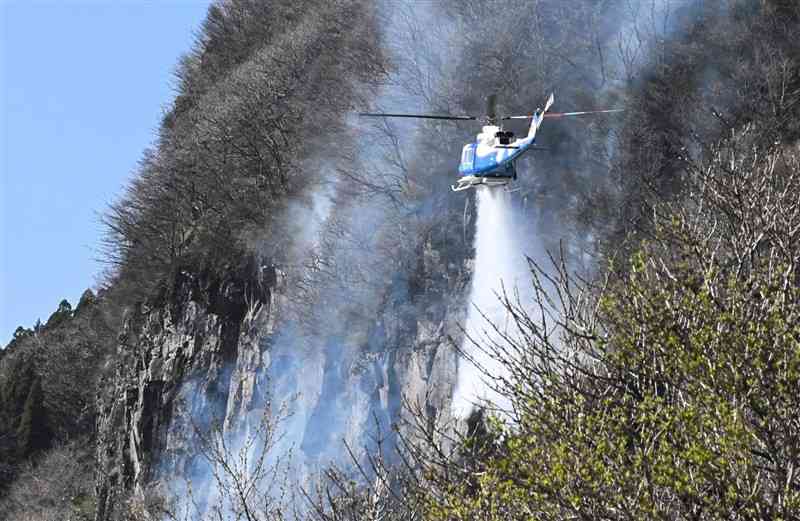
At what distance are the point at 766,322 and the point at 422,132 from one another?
36627 millimetres

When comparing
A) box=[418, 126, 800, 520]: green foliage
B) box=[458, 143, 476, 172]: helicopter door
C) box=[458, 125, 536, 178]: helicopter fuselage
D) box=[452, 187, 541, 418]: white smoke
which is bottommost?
box=[418, 126, 800, 520]: green foliage

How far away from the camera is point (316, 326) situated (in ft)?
171

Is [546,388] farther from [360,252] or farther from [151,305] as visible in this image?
[151,305]

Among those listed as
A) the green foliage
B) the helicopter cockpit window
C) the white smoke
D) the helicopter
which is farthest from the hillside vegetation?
the helicopter cockpit window

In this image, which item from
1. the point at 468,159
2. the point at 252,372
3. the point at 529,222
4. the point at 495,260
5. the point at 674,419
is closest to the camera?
the point at 674,419

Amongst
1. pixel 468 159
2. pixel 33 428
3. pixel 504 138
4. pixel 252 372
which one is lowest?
pixel 504 138

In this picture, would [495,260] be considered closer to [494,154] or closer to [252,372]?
[252,372]

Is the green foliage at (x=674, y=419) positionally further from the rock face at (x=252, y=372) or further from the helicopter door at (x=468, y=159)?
the rock face at (x=252, y=372)

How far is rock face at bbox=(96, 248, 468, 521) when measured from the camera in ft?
158

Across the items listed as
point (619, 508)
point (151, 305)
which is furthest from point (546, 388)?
point (151, 305)

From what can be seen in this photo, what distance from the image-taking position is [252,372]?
5331 centimetres

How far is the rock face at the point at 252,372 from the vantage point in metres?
48.1

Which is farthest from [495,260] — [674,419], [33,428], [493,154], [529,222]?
[674,419]

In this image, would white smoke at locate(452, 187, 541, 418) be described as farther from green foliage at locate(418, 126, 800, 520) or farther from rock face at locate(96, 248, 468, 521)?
green foliage at locate(418, 126, 800, 520)
